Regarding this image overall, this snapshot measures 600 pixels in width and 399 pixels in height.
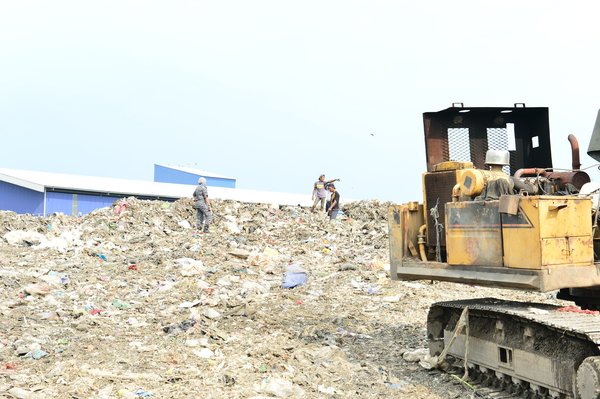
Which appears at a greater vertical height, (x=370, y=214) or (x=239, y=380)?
(x=370, y=214)

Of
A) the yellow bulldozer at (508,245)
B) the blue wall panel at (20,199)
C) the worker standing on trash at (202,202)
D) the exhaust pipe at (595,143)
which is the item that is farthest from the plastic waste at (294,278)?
the blue wall panel at (20,199)

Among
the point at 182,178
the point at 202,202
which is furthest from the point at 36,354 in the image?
the point at 182,178

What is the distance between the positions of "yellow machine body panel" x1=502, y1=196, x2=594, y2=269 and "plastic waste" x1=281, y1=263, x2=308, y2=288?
6.05m

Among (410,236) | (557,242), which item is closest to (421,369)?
(410,236)

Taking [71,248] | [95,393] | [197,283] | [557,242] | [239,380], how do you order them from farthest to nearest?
[71,248], [197,283], [239,380], [95,393], [557,242]

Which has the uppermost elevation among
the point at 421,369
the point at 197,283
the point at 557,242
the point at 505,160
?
the point at 505,160

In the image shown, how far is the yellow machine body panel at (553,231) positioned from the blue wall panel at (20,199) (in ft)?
78.8

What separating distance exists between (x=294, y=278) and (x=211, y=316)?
9.35 feet

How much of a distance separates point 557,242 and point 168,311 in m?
5.67

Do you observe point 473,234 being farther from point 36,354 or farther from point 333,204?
point 333,204

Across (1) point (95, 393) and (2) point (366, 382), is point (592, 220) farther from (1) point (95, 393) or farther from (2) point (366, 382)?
(1) point (95, 393)

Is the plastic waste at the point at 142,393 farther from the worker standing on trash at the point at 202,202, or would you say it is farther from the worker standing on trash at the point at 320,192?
the worker standing on trash at the point at 320,192

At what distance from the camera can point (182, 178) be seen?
1665 inches

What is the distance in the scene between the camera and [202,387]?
18.6 feet
